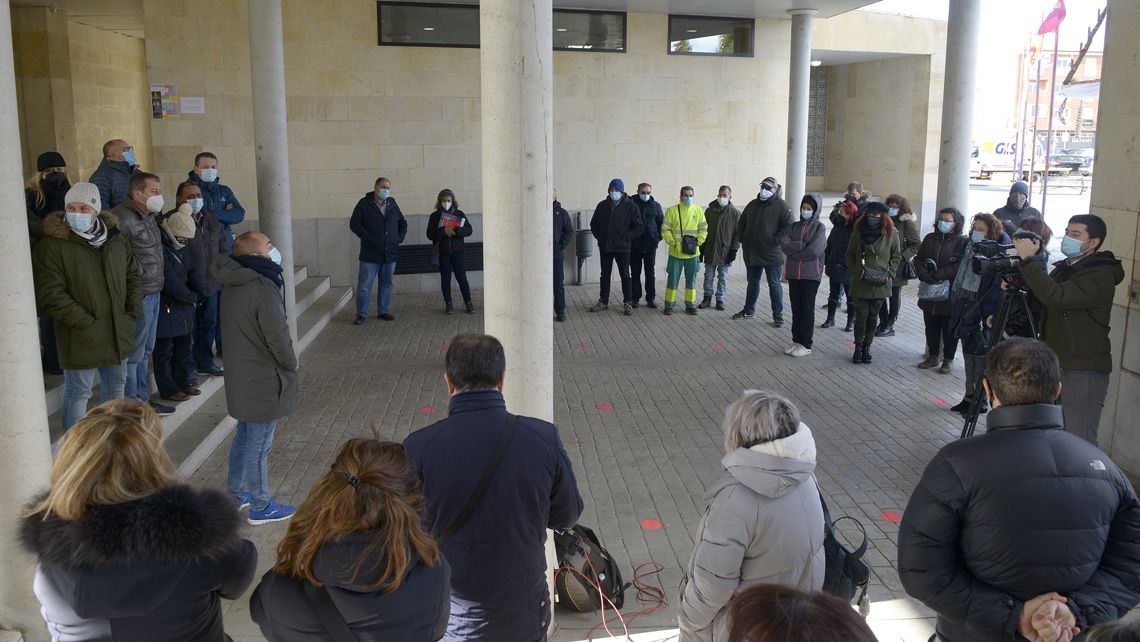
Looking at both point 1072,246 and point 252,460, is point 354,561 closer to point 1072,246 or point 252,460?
point 252,460

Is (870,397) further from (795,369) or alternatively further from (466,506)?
(466,506)

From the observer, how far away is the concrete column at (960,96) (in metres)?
11.5

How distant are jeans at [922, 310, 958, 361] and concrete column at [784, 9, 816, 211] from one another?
19.4ft

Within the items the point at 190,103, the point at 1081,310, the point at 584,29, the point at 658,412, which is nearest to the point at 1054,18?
the point at 584,29

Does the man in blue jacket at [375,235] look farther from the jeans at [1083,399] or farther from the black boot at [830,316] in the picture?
the jeans at [1083,399]

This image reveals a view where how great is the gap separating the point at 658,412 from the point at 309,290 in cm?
623

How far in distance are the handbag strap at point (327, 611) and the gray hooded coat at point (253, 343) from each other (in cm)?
330

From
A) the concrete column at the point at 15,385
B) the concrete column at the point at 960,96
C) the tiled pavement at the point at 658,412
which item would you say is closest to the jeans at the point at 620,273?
the tiled pavement at the point at 658,412

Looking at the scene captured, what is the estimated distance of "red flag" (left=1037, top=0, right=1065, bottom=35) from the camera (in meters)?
17.9

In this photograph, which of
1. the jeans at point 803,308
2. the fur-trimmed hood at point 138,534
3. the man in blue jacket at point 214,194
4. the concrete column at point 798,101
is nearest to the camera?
the fur-trimmed hood at point 138,534

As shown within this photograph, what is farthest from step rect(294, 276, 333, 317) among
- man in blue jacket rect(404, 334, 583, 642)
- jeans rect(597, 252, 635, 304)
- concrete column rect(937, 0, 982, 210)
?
man in blue jacket rect(404, 334, 583, 642)

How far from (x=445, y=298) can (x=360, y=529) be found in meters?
10.5

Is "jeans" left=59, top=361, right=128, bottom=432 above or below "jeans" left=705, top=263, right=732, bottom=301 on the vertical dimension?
above

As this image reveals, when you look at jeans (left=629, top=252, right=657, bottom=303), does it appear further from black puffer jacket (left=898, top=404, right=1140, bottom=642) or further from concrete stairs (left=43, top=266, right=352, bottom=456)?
black puffer jacket (left=898, top=404, right=1140, bottom=642)
